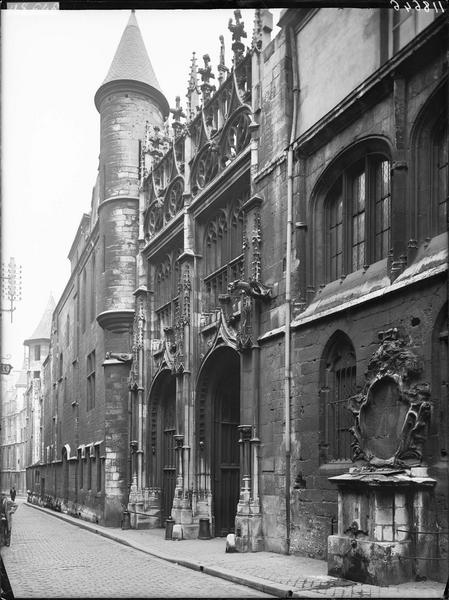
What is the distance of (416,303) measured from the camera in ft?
35.3

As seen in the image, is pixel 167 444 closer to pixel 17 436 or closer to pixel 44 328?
pixel 44 328

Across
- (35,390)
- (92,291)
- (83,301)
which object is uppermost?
(92,291)

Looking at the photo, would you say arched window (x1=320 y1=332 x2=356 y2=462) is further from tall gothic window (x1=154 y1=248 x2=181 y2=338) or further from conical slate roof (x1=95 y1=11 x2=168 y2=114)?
conical slate roof (x1=95 y1=11 x2=168 y2=114)

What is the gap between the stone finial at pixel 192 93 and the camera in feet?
70.2

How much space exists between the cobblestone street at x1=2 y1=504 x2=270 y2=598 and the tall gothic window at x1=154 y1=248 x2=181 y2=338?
6719mm

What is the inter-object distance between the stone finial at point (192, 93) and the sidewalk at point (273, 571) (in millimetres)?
10843

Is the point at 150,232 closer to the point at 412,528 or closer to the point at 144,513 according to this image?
the point at 144,513

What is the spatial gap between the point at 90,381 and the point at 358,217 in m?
19.0

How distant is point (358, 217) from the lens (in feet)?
44.1

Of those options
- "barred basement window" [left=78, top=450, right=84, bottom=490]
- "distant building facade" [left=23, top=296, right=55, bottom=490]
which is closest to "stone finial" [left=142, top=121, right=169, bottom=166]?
"barred basement window" [left=78, top=450, right=84, bottom=490]

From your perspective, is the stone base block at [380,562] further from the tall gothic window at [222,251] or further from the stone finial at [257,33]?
the stone finial at [257,33]

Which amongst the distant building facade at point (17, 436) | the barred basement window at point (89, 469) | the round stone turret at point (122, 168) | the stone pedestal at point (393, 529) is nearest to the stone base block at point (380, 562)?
the stone pedestal at point (393, 529)

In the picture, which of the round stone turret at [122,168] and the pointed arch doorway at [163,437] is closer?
the pointed arch doorway at [163,437]

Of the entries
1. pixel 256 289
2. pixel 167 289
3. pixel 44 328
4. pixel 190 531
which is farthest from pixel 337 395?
pixel 44 328
